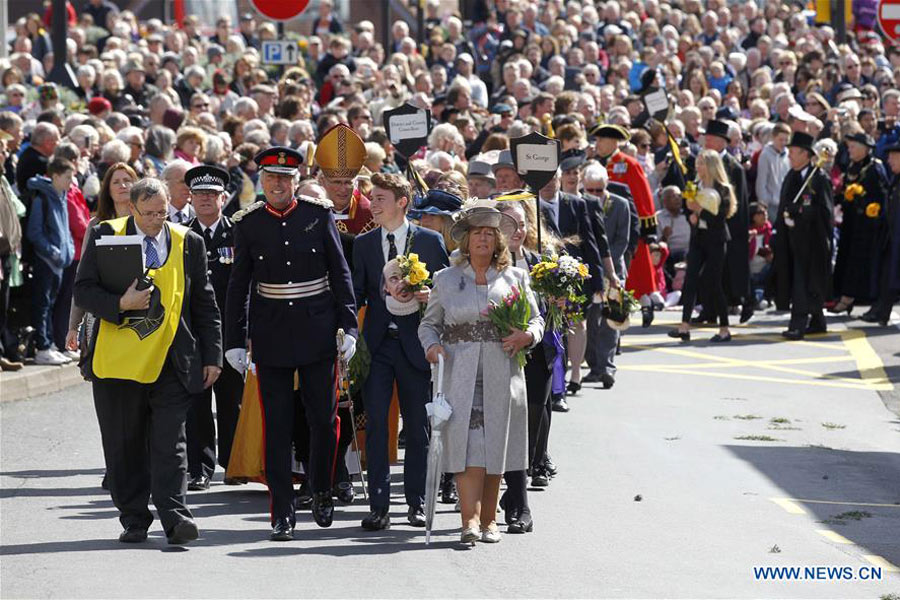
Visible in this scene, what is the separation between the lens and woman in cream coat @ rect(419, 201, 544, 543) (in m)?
9.55

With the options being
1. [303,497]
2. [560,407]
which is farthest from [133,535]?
[560,407]

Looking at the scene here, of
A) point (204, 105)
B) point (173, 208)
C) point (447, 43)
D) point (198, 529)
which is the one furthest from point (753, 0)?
point (198, 529)

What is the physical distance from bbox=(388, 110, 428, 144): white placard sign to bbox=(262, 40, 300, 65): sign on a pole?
9352 millimetres

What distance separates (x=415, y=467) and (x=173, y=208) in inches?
111

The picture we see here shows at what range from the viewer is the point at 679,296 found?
72.5 ft

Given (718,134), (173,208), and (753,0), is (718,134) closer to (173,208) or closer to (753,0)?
(173,208)

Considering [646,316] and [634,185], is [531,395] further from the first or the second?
[646,316]

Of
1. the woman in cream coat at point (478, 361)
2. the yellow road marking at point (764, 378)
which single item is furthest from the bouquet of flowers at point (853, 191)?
the woman in cream coat at point (478, 361)

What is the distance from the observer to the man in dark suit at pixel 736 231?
1962 centimetres

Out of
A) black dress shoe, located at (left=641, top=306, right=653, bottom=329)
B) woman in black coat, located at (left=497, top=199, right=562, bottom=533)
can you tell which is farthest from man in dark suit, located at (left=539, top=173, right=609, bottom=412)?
black dress shoe, located at (left=641, top=306, right=653, bottom=329)

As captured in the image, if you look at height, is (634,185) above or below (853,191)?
above

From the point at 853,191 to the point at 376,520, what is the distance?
12.5 metres

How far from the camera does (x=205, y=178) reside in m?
11.5

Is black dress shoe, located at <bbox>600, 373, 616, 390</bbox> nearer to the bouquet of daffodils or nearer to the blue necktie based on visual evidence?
the bouquet of daffodils
